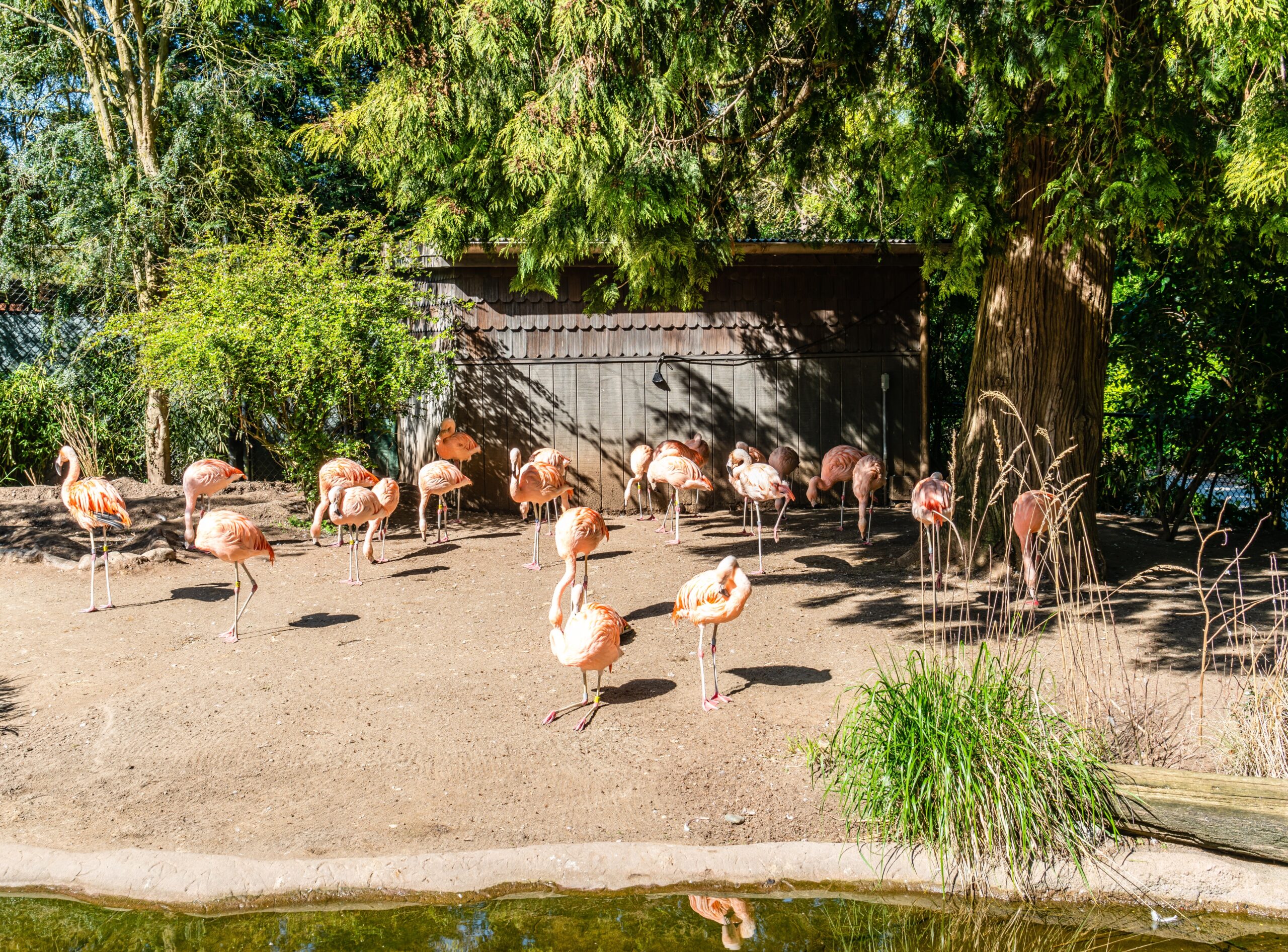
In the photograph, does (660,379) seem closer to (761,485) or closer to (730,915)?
(761,485)

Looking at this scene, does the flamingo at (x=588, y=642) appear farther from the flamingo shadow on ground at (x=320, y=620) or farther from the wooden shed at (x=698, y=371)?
the wooden shed at (x=698, y=371)

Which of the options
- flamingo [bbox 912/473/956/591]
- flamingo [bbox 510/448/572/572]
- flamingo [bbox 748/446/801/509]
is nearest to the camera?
flamingo [bbox 912/473/956/591]

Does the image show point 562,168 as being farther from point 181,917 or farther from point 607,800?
point 181,917

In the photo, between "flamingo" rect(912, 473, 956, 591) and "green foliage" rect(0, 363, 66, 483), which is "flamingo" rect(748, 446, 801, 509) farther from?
"green foliage" rect(0, 363, 66, 483)

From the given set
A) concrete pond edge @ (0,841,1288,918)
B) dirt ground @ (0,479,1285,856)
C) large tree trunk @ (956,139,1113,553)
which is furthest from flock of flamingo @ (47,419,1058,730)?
concrete pond edge @ (0,841,1288,918)

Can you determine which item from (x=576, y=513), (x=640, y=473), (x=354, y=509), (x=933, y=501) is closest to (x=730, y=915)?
(x=576, y=513)

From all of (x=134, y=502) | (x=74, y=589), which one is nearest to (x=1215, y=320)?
(x=74, y=589)

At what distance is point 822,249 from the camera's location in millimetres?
11328

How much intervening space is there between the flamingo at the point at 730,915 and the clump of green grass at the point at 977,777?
60cm

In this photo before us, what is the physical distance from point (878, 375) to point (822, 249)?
1.72 m

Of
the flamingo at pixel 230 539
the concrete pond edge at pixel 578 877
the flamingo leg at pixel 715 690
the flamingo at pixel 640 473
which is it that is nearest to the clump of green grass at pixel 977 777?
the concrete pond edge at pixel 578 877

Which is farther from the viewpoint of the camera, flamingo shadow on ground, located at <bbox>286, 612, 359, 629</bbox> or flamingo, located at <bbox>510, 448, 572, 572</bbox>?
flamingo, located at <bbox>510, 448, 572, 572</bbox>

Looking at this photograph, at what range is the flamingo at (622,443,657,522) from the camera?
10.9 meters

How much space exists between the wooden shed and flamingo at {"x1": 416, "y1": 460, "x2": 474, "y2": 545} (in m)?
1.63
